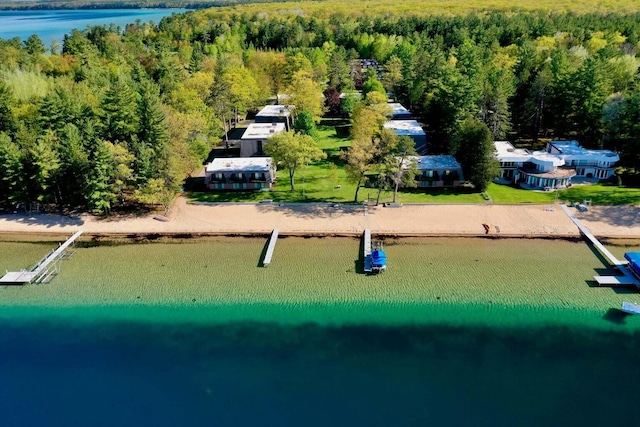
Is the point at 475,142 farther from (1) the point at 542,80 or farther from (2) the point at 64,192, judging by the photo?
(2) the point at 64,192

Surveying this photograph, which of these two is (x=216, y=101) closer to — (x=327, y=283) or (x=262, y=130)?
(x=262, y=130)

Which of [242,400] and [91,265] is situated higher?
[91,265]

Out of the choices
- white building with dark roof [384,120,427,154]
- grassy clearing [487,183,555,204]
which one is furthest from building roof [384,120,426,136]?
grassy clearing [487,183,555,204]

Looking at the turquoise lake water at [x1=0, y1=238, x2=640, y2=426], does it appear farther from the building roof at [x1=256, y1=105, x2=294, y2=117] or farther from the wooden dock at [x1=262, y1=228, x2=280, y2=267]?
the building roof at [x1=256, y1=105, x2=294, y2=117]

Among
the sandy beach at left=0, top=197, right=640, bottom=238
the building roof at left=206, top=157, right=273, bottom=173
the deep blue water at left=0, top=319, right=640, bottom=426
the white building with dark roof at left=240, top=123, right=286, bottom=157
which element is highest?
the white building with dark roof at left=240, top=123, right=286, bottom=157

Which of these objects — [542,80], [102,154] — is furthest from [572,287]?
[102,154]

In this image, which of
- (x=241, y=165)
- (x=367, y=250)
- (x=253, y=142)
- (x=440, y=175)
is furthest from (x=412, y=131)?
(x=367, y=250)

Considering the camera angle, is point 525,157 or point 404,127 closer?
point 525,157
